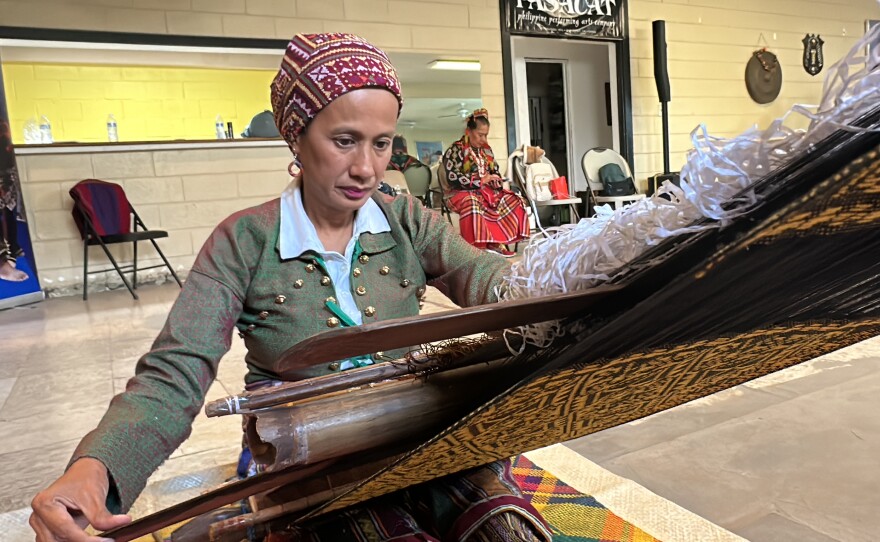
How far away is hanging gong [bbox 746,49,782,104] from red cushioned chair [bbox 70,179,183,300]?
743cm

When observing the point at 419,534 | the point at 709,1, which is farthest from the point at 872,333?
the point at 709,1

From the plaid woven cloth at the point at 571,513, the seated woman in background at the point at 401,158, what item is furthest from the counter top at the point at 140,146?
the plaid woven cloth at the point at 571,513

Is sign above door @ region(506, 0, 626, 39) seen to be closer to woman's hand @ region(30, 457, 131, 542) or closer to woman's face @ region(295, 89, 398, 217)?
woman's face @ region(295, 89, 398, 217)

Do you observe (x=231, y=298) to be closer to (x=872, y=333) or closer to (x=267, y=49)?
(x=872, y=333)

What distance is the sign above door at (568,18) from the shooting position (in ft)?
22.0

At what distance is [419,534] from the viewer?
82 cm

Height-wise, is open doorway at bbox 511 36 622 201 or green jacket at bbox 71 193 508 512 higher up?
open doorway at bbox 511 36 622 201

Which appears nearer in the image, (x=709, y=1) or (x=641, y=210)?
(x=641, y=210)

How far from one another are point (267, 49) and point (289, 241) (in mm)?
5235

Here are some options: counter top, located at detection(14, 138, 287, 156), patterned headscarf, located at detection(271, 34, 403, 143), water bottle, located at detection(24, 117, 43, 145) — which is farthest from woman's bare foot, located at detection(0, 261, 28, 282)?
patterned headscarf, located at detection(271, 34, 403, 143)

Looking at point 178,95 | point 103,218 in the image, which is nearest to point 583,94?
point 178,95

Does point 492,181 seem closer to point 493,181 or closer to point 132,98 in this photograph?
point 493,181

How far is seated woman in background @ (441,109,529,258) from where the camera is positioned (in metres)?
5.02

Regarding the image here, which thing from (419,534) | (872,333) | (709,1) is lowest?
(419,534)
